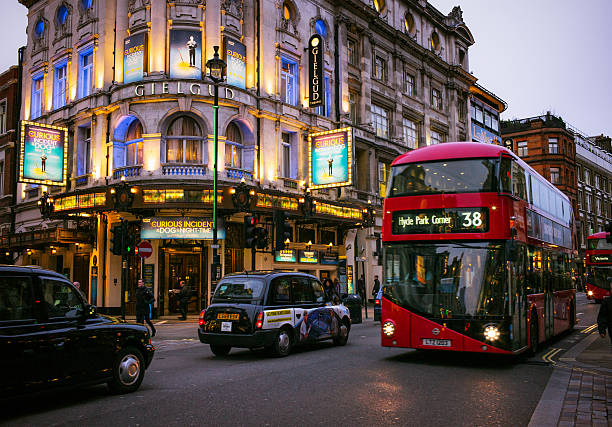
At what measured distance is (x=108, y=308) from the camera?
27.4m

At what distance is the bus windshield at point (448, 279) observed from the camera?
11.2 metres

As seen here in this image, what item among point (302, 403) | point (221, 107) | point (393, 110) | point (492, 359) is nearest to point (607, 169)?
point (393, 110)

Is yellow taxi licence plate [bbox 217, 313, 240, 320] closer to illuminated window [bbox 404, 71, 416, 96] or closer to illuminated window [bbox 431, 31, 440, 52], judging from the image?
illuminated window [bbox 404, 71, 416, 96]

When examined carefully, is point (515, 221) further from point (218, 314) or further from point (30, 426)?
A: point (30, 426)

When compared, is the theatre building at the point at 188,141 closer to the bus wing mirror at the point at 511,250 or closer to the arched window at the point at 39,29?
the arched window at the point at 39,29

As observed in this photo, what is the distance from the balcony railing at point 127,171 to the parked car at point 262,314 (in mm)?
14027

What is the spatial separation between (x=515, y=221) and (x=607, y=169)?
90950 millimetres

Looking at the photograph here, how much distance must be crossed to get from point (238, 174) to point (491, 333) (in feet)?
57.4

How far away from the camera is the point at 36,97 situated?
33594 mm

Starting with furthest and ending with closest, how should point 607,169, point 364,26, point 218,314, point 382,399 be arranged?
point 607,169, point 364,26, point 218,314, point 382,399

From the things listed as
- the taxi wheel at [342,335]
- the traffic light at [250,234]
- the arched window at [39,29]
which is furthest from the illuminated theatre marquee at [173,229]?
the arched window at [39,29]

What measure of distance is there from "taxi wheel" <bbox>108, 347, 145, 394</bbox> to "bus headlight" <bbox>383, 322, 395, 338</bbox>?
508cm

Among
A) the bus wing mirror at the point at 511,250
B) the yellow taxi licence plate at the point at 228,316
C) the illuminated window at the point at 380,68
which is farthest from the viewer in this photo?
the illuminated window at the point at 380,68

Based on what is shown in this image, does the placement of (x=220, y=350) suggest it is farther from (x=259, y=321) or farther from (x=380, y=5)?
(x=380, y=5)
